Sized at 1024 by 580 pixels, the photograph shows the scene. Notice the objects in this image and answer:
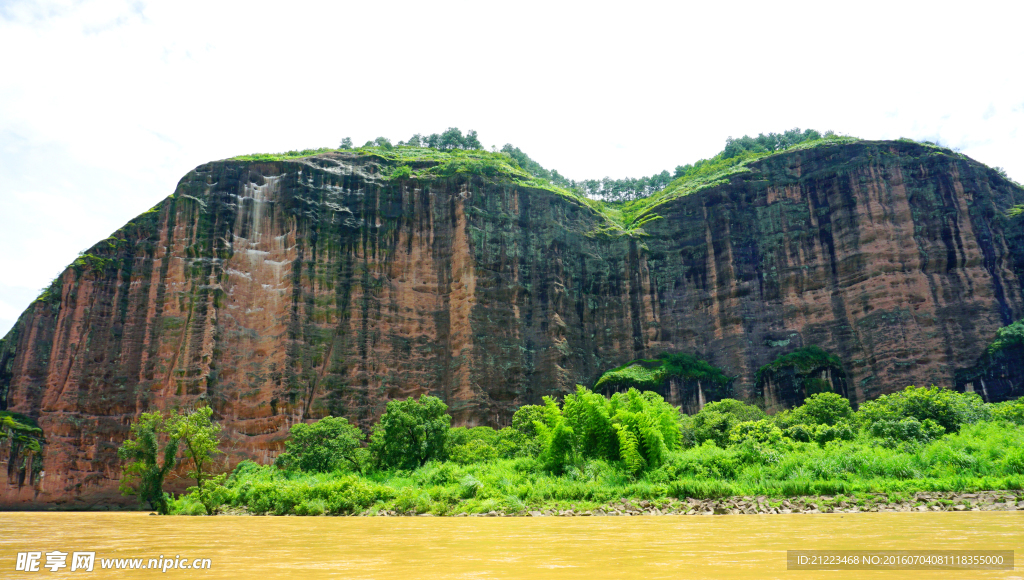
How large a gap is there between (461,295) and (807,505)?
33.8m

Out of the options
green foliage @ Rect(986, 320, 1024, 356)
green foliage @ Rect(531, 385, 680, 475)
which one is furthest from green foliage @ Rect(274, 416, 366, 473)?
green foliage @ Rect(986, 320, 1024, 356)

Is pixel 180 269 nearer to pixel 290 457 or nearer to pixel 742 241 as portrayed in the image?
pixel 290 457

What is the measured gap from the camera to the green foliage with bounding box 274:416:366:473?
30.1 meters

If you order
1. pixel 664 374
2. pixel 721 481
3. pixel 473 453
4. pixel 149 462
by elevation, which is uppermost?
pixel 664 374

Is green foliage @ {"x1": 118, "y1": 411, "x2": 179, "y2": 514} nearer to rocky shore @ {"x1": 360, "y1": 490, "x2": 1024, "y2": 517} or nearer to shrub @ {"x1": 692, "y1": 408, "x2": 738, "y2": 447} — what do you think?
rocky shore @ {"x1": 360, "y1": 490, "x2": 1024, "y2": 517}

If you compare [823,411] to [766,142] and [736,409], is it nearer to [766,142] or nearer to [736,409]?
[736,409]

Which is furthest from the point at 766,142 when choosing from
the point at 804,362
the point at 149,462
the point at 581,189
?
the point at 149,462

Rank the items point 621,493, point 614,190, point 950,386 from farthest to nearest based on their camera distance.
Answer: point 614,190 → point 950,386 → point 621,493

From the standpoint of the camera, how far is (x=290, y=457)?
30.8 m

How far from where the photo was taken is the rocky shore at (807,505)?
45.4 ft

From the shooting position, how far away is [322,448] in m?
30.5

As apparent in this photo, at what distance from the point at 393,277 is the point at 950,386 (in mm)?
39992

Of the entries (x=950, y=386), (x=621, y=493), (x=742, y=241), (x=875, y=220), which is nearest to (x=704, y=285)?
(x=742, y=241)

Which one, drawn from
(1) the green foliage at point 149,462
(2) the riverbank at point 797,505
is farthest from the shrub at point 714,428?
(1) the green foliage at point 149,462
